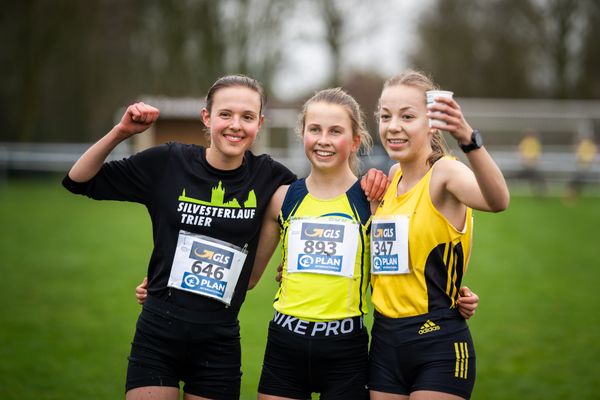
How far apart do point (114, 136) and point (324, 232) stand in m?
1.11

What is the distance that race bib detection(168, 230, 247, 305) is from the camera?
3.21 meters

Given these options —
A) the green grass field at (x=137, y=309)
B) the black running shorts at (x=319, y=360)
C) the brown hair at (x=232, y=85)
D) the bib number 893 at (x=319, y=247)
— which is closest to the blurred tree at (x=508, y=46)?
the green grass field at (x=137, y=309)

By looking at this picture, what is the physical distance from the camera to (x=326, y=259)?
3156 mm

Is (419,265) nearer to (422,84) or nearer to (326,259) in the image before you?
(326,259)

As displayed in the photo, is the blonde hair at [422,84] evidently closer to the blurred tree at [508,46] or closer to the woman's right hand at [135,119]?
the woman's right hand at [135,119]

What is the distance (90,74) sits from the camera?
28688mm

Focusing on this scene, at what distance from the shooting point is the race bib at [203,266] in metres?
3.21

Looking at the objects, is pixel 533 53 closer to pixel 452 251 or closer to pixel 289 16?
pixel 289 16

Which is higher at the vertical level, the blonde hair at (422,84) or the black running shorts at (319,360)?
the blonde hair at (422,84)

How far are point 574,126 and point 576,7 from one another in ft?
21.9

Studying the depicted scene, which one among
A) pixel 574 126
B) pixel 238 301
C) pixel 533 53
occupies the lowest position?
pixel 238 301

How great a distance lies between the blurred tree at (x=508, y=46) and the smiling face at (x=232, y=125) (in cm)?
2880

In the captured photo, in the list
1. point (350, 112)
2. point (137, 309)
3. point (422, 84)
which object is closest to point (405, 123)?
point (422, 84)

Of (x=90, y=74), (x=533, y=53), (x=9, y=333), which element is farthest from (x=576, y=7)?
(x=9, y=333)
